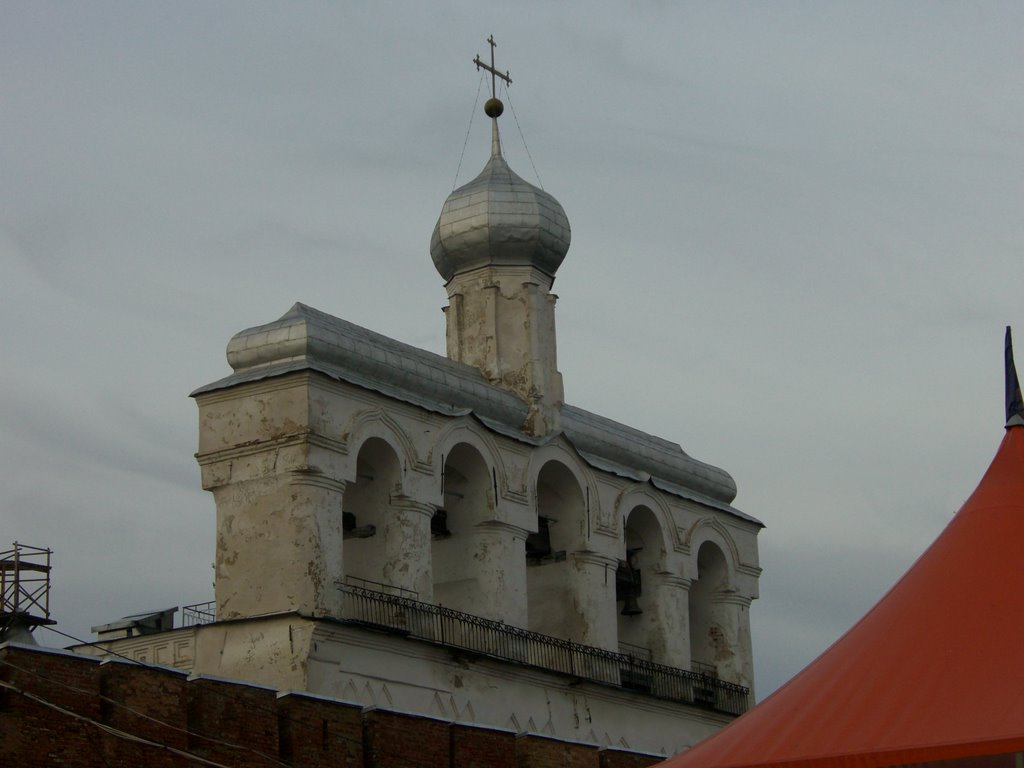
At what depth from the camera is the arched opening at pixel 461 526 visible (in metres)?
30.6

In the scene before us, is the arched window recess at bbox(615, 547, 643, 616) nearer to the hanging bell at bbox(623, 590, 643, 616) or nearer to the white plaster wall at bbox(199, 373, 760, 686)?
the hanging bell at bbox(623, 590, 643, 616)

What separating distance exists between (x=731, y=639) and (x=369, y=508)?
906cm

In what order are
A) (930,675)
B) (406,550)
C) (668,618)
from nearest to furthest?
(930,675) → (406,550) → (668,618)

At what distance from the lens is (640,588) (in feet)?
113

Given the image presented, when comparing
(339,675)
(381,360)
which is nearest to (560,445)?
(381,360)

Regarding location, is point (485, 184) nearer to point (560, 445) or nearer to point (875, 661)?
point (560, 445)

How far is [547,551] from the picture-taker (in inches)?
1291

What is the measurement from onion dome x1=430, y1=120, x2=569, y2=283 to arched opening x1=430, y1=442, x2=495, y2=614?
373 centimetres

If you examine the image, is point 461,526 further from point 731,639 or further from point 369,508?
point 731,639

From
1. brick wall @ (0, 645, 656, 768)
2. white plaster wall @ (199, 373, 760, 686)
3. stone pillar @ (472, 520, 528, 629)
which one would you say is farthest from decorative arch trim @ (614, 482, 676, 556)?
brick wall @ (0, 645, 656, 768)

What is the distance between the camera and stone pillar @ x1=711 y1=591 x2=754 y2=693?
3572 cm

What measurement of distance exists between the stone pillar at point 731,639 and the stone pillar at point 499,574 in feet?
20.0

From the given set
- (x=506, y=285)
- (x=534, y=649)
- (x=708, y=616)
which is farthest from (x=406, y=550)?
(x=708, y=616)

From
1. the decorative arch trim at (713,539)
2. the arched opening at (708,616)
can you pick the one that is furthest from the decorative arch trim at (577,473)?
the arched opening at (708,616)
